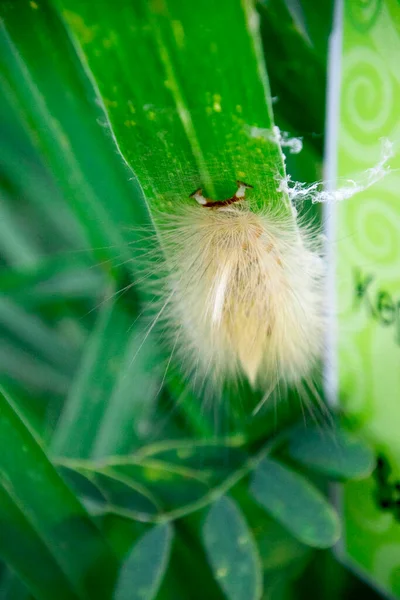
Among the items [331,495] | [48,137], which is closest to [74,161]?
[48,137]

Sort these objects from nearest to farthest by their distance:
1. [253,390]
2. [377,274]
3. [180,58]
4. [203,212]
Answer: [180,58], [203,212], [377,274], [253,390]

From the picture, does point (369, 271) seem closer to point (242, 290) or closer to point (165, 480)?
point (242, 290)

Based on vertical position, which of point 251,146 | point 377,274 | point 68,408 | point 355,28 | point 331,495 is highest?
point 355,28

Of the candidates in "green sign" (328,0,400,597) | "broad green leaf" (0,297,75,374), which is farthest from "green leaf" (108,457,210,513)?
"broad green leaf" (0,297,75,374)

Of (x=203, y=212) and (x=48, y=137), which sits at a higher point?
(x=48, y=137)

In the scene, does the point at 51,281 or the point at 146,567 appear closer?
the point at 146,567

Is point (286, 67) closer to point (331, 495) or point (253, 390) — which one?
point (253, 390)

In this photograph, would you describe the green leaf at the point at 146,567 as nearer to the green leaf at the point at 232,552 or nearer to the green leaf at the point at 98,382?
the green leaf at the point at 232,552

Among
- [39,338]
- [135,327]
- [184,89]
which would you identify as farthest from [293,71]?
[39,338]
